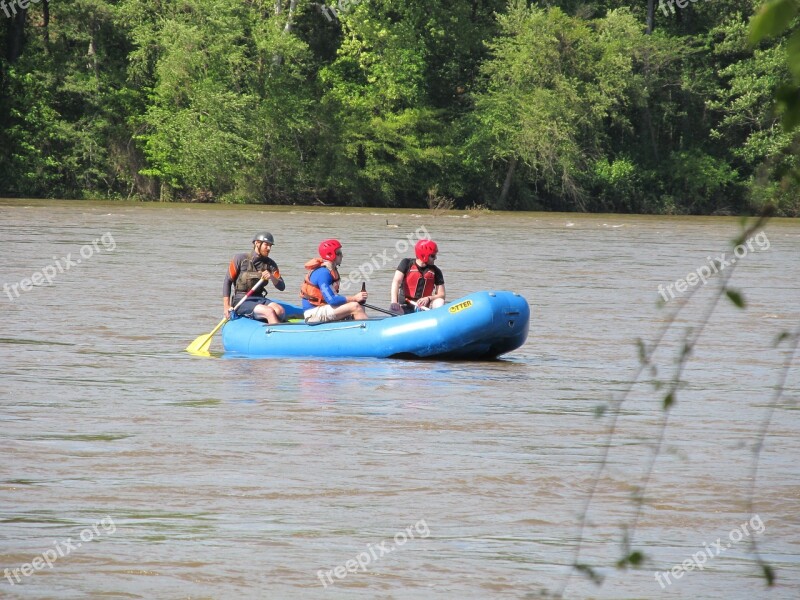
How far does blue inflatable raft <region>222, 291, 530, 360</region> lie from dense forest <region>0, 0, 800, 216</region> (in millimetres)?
27737

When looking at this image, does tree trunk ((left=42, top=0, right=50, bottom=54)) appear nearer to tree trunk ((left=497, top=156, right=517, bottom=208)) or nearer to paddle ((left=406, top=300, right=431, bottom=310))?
tree trunk ((left=497, top=156, right=517, bottom=208))

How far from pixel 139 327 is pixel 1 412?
506 centimetres

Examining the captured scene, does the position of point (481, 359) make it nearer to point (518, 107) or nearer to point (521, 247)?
point (521, 247)

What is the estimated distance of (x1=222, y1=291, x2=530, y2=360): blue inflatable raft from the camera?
1105 centimetres

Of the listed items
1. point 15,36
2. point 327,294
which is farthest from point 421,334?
point 15,36

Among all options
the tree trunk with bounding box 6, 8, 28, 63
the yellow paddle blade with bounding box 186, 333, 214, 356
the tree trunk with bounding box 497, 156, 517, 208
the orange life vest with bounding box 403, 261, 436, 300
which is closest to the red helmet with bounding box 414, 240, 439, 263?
the orange life vest with bounding box 403, 261, 436, 300

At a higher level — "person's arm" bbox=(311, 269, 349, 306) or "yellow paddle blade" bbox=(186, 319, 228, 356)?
"person's arm" bbox=(311, 269, 349, 306)

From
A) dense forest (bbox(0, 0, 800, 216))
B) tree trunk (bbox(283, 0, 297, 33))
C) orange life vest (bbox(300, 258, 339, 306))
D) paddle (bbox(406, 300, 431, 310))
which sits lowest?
paddle (bbox(406, 300, 431, 310))

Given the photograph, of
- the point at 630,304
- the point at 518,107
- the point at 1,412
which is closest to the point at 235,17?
the point at 518,107

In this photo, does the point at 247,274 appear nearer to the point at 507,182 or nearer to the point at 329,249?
the point at 329,249

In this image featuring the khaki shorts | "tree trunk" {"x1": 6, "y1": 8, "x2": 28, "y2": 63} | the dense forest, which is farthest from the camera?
"tree trunk" {"x1": 6, "y1": 8, "x2": 28, "y2": 63}

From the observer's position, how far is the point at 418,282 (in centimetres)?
1174

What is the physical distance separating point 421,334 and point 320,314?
3.23 ft

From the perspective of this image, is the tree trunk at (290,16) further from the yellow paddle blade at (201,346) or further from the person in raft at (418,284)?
the person in raft at (418,284)
